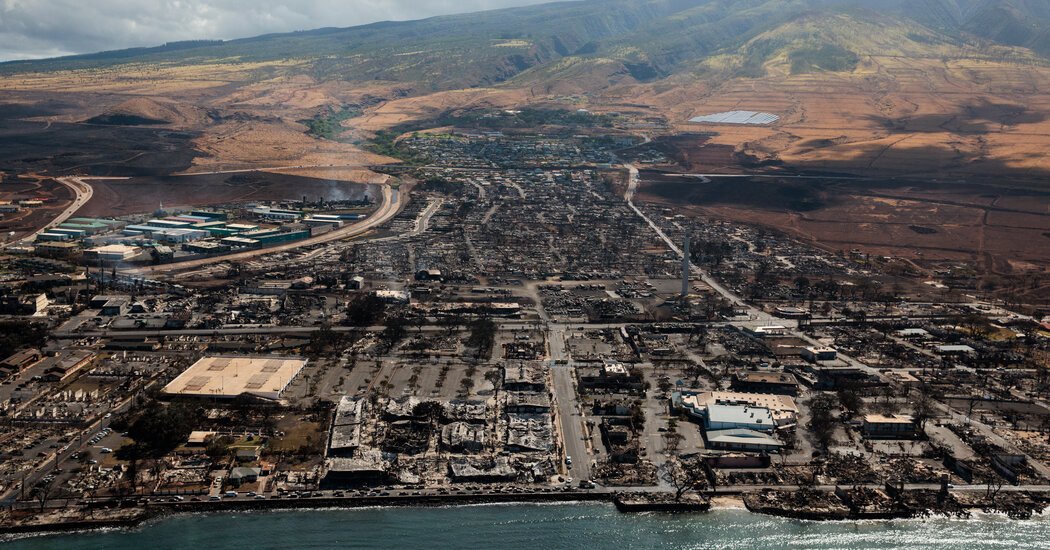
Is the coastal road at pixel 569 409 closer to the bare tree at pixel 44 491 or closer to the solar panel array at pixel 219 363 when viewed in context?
the solar panel array at pixel 219 363

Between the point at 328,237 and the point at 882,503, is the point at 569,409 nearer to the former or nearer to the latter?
the point at 882,503

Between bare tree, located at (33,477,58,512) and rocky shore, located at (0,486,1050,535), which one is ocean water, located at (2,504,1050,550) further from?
bare tree, located at (33,477,58,512)

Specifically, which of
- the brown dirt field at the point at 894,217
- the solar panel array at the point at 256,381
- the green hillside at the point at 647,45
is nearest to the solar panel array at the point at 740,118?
the green hillside at the point at 647,45

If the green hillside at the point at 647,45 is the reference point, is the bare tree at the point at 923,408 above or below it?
below

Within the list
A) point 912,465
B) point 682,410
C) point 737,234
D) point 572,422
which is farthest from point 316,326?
point 737,234

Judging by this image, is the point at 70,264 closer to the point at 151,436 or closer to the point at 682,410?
the point at 151,436

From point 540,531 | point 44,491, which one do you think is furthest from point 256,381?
point 540,531

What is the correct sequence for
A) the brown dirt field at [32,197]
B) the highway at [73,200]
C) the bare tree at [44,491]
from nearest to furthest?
the bare tree at [44,491], the highway at [73,200], the brown dirt field at [32,197]
